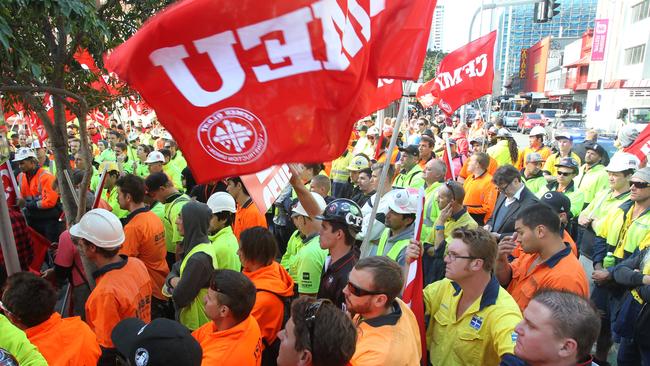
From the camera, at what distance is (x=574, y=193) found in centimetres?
770

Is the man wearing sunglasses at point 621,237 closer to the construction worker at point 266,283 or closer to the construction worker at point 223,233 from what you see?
the construction worker at point 266,283

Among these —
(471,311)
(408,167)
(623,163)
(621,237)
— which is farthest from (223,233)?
(623,163)

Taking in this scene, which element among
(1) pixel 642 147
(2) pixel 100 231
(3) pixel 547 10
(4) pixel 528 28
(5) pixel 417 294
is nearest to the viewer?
(5) pixel 417 294

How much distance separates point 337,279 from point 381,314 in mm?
1019

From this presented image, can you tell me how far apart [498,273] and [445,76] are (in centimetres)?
537

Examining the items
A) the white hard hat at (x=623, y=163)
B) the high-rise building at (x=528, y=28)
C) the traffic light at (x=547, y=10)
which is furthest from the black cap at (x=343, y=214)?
the high-rise building at (x=528, y=28)

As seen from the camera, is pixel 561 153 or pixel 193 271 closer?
pixel 193 271

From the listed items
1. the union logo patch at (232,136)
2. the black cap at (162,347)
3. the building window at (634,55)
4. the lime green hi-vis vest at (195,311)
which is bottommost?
the lime green hi-vis vest at (195,311)

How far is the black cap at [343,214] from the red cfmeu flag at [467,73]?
5.02m

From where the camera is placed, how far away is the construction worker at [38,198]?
8.18 m

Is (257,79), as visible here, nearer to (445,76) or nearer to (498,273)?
(498,273)

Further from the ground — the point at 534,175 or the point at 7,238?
the point at 7,238

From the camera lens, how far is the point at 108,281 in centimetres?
361

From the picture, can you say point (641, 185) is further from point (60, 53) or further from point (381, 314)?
point (60, 53)
